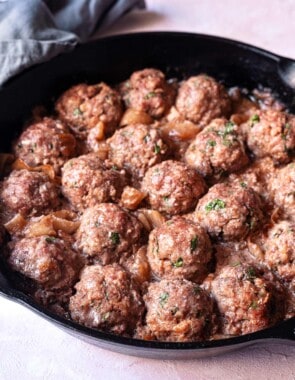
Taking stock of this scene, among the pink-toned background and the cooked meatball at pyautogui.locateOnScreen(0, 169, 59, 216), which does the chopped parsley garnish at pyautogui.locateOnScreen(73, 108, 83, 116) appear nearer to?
the cooked meatball at pyautogui.locateOnScreen(0, 169, 59, 216)

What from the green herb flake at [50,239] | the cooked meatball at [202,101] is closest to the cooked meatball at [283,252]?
the cooked meatball at [202,101]

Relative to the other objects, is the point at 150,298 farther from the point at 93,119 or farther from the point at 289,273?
the point at 93,119

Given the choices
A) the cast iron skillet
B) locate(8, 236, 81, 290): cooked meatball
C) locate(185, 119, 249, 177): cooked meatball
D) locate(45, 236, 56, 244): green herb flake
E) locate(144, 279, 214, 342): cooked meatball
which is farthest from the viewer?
the cast iron skillet

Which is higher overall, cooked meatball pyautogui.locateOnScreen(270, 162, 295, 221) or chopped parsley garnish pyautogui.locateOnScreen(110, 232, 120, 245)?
cooked meatball pyautogui.locateOnScreen(270, 162, 295, 221)

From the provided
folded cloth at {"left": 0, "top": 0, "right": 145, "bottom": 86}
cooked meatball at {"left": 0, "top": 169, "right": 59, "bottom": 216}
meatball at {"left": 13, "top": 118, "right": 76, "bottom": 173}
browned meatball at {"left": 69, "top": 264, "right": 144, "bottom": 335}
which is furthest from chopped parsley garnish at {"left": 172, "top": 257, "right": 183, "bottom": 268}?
folded cloth at {"left": 0, "top": 0, "right": 145, "bottom": 86}

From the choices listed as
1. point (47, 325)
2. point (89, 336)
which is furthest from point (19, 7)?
point (89, 336)

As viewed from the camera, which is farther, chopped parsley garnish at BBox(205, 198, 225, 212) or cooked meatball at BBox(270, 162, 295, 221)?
cooked meatball at BBox(270, 162, 295, 221)

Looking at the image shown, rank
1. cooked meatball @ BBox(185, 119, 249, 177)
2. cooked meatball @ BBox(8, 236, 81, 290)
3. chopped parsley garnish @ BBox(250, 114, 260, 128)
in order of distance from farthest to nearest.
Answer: chopped parsley garnish @ BBox(250, 114, 260, 128) → cooked meatball @ BBox(185, 119, 249, 177) → cooked meatball @ BBox(8, 236, 81, 290)

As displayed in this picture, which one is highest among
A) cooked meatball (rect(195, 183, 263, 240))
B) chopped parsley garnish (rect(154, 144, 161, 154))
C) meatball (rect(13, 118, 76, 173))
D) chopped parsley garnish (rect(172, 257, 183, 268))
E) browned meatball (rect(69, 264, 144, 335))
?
chopped parsley garnish (rect(154, 144, 161, 154))
